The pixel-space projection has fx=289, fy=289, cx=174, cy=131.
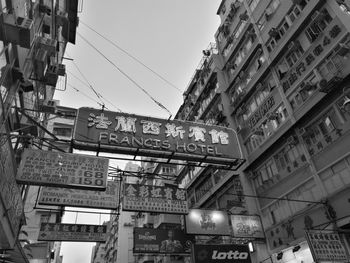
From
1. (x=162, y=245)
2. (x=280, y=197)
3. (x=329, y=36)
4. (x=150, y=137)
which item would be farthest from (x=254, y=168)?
(x=150, y=137)

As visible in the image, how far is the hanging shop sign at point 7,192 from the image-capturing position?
6956 mm

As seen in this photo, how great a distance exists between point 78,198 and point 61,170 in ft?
10.4

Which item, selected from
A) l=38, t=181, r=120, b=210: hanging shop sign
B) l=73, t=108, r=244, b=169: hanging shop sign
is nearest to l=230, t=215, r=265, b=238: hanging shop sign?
l=73, t=108, r=244, b=169: hanging shop sign

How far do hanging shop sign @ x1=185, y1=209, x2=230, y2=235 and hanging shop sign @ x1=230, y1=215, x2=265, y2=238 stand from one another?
117cm

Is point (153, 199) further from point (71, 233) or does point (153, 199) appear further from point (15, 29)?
→ point (15, 29)

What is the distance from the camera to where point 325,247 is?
38.2ft

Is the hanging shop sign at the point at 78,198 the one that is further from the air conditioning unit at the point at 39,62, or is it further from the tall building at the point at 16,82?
the air conditioning unit at the point at 39,62

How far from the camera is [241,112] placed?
24.1 meters

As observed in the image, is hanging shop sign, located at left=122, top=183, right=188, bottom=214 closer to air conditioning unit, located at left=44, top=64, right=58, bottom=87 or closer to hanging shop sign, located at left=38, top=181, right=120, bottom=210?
hanging shop sign, located at left=38, top=181, right=120, bottom=210

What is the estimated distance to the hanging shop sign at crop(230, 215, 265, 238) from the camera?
17.4 meters

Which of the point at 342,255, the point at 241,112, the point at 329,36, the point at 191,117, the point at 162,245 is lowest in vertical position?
the point at 342,255

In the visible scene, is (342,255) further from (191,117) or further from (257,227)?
(191,117)

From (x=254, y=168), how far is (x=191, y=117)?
1371 cm

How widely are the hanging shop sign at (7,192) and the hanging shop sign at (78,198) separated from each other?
1862mm
